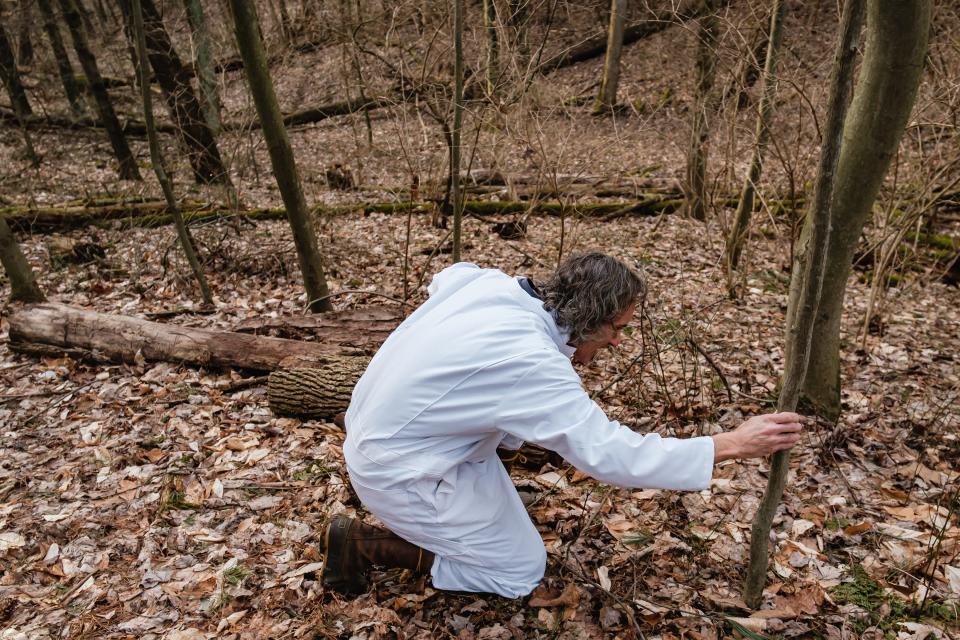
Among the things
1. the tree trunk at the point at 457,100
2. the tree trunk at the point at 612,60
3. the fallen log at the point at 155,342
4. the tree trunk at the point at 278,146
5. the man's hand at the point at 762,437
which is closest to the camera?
the man's hand at the point at 762,437

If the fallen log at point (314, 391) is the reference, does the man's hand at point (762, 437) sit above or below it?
above

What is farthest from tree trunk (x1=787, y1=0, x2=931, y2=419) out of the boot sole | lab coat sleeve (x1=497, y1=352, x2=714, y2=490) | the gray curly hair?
the boot sole

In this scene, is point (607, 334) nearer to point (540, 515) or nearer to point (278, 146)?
point (540, 515)

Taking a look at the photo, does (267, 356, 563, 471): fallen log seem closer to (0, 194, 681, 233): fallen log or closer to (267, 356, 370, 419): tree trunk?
(267, 356, 370, 419): tree trunk

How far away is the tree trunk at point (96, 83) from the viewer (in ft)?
31.2

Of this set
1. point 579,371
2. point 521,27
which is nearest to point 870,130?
point 579,371

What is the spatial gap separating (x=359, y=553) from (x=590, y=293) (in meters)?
1.55

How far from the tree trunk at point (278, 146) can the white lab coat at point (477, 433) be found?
8.77 feet

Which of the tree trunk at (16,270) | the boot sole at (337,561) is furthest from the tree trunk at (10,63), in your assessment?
the boot sole at (337,561)

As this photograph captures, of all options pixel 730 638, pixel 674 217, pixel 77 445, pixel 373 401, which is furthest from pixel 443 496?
pixel 674 217

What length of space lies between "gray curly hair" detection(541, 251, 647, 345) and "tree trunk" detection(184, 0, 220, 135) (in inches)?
219

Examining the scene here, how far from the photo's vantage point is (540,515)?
3203mm

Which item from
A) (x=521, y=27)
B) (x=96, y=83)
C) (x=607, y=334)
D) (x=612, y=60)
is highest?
(x=96, y=83)

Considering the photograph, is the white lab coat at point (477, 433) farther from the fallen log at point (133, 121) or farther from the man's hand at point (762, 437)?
the fallen log at point (133, 121)
